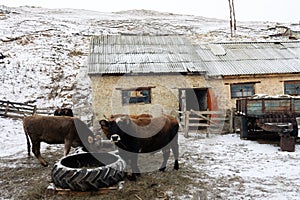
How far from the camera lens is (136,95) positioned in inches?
590

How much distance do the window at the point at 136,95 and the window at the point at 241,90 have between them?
449 cm

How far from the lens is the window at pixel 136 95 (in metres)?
14.9

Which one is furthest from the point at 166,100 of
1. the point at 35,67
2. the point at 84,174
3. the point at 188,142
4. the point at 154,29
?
→ the point at 154,29

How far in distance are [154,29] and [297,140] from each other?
3189cm

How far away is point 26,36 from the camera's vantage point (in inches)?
1222

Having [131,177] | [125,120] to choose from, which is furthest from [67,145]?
[131,177]

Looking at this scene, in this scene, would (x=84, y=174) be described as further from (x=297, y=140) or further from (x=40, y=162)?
(x=297, y=140)

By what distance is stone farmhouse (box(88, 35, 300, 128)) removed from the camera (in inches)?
581

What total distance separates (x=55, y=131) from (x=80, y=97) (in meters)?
11.0

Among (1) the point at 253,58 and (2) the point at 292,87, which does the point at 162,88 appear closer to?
(1) the point at 253,58

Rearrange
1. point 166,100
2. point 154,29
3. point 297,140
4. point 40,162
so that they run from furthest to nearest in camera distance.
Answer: point 154,29
point 166,100
point 297,140
point 40,162

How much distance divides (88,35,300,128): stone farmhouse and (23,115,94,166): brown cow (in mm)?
6121

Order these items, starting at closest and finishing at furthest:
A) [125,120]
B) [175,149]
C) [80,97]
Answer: [125,120]
[175,149]
[80,97]

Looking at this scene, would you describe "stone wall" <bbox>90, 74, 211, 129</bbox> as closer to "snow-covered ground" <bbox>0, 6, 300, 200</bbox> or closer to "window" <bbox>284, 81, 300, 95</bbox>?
"snow-covered ground" <bbox>0, 6, 300, 200</bbox>
